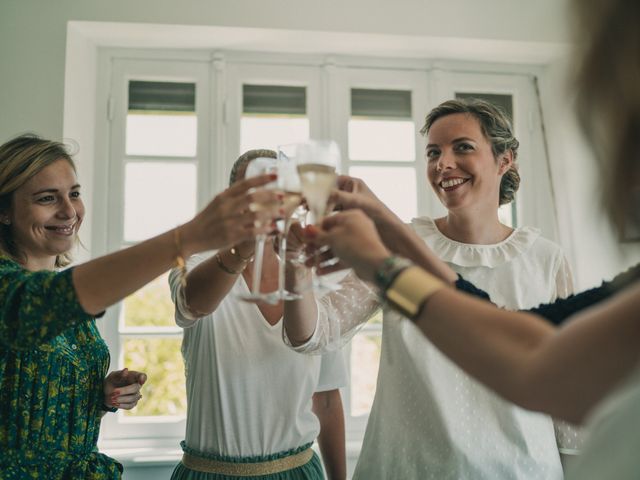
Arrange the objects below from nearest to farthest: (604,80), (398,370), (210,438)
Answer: (604,80) → (398,370) → (210,438)

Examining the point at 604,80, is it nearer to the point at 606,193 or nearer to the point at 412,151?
the point at 606,193

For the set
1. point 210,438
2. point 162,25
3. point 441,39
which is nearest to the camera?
point 210,438

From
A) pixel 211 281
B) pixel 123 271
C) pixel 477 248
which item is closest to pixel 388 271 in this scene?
pixel 123 271

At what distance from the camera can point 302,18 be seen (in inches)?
99.3

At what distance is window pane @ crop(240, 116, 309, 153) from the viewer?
2678 millimetres

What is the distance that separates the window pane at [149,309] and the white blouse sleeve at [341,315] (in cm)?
128

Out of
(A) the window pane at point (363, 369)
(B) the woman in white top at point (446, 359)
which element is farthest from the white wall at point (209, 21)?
(A) the window pane at point (363, 369)

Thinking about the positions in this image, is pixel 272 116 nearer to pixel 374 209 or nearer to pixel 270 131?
pixel 270 131

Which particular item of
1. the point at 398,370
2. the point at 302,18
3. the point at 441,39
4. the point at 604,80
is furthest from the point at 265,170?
the point at 441,39

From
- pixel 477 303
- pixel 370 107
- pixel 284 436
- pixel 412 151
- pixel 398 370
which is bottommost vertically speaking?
pixel 284 436

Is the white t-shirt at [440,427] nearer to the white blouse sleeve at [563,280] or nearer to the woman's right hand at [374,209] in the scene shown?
the white blouse sleeve at [563,280]

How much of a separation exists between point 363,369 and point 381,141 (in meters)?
1.07

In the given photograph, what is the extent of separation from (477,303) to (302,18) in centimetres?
209

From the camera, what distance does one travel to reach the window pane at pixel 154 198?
2.61 m
